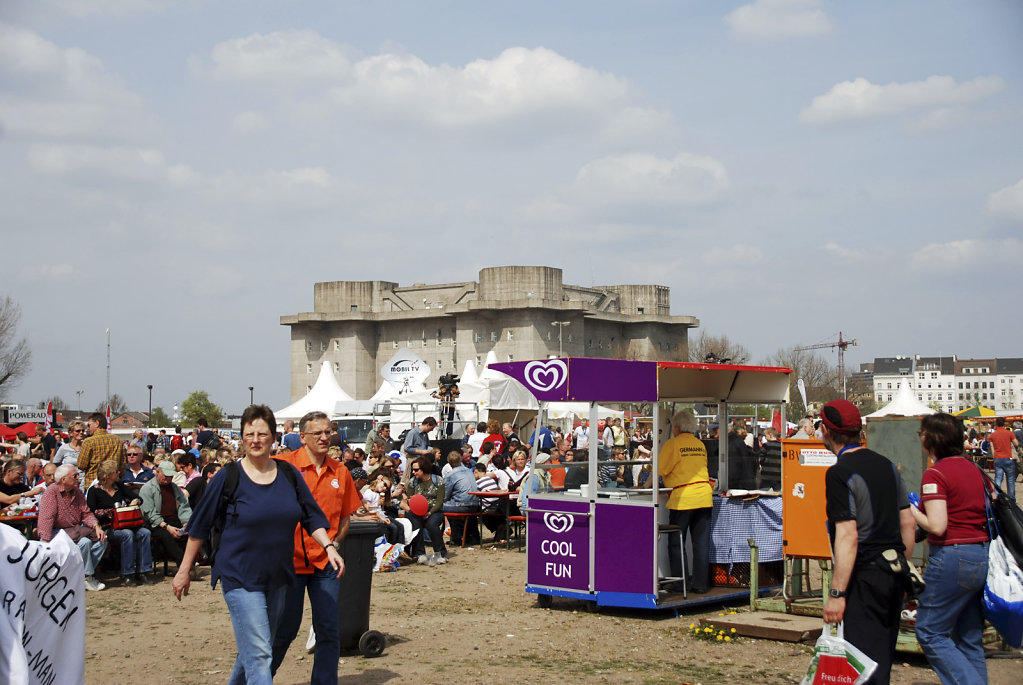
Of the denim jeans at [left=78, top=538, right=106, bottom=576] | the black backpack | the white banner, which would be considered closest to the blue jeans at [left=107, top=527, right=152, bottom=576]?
the denim jeans at [left=78, top=538, right=106, bottom=576]

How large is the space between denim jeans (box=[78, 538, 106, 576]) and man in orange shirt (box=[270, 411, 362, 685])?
644 centimetres

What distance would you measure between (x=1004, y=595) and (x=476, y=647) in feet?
14.1

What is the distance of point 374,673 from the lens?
7.81 m

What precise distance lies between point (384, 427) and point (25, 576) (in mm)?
20153

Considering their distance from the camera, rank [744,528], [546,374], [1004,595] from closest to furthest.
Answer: [1004,595], [546,374], [744,528]

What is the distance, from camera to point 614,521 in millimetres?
9938

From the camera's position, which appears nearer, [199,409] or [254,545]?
[254,545]

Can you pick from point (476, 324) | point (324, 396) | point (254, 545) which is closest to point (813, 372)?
point (476, 324)

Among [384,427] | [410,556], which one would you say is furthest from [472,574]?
[384,427]

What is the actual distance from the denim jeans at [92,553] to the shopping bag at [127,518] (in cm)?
55

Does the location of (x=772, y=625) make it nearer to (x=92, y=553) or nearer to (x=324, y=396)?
(x=92, y=553)

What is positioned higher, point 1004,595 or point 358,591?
point 1004,595

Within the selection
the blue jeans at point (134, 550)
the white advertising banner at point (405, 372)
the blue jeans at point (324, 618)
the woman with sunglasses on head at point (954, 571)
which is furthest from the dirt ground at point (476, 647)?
the white advertising banner at point (405, 372)

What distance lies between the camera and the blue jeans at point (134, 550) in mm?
12734
